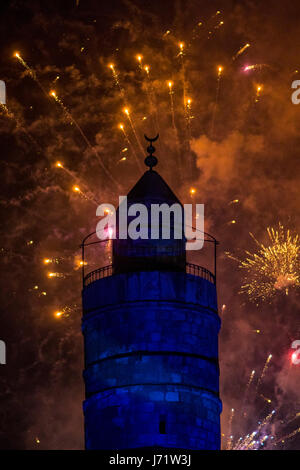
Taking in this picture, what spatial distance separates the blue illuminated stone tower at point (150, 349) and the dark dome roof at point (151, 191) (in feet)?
0.17

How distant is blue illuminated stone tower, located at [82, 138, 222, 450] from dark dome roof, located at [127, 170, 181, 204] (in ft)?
0.17

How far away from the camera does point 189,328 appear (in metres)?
47.6

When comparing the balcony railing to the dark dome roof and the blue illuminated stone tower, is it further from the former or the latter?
the dark dome roof

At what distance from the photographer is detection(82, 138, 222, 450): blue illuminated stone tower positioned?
4606cm

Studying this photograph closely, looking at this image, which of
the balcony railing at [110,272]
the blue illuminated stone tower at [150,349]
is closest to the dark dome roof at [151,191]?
the blue illuminated stone tower at [150,349]

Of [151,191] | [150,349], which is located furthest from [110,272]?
[150,349]

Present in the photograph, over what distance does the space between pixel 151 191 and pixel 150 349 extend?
6.47m

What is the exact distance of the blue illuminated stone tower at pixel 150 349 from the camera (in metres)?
46.1

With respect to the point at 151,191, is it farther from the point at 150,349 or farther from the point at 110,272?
the point at 150,349

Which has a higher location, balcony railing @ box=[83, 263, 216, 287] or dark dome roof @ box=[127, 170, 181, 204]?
dark dome roof @ box=[127, 170, 181, 204]

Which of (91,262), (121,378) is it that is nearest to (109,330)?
(121,378)

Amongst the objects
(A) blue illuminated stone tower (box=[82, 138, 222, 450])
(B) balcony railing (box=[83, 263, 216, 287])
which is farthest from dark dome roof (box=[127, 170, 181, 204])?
(B) balcony railing (box=[83, 263, 216, 287])
